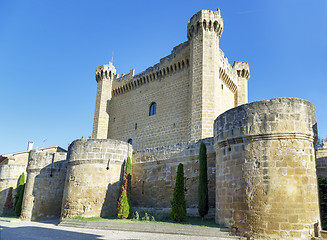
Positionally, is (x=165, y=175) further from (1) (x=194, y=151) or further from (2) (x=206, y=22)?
(2) (x=206, y=22)

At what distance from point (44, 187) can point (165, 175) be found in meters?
7.84

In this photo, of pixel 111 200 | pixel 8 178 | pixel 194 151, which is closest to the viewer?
pixel 194 151

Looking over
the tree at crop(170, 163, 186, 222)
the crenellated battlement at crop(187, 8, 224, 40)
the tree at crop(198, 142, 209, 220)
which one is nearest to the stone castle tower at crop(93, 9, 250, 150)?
the crenellated battlement at crop(187, 8, 224, 40)

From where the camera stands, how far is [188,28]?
21.9 metres

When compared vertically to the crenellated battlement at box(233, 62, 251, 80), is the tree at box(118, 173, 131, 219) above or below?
below

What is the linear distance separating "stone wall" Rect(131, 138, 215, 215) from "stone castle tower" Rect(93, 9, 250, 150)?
484cm

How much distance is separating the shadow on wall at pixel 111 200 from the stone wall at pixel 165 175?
1.54m

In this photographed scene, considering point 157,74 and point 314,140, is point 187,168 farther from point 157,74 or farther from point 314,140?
point 157,74

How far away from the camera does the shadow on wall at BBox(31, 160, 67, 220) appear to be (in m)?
17.0

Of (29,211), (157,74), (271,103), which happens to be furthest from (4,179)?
(271,103)

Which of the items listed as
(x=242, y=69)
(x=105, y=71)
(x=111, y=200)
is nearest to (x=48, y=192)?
(x=111, y=200)

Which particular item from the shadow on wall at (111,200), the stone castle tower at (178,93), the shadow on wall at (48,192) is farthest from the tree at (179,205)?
the shadow on wall at (48,192)

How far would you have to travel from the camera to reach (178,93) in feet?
73.4

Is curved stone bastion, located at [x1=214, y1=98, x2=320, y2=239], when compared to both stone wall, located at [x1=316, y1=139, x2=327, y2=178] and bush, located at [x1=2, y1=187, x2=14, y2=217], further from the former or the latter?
bush, located at [x1=2, y1=187, x2=14, y2=217]
